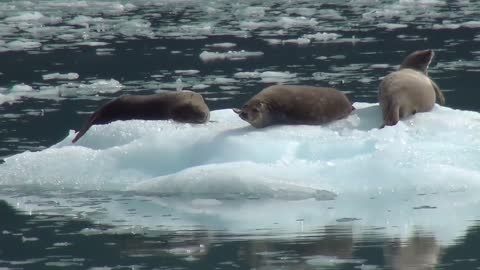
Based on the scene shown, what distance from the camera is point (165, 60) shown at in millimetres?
13570

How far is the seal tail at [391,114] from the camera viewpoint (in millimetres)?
7609

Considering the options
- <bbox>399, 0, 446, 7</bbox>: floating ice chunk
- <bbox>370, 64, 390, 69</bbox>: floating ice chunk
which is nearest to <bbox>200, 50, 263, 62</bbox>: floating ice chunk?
<bbox>370, 64, 390, 69</bbox>: floating ice chunk

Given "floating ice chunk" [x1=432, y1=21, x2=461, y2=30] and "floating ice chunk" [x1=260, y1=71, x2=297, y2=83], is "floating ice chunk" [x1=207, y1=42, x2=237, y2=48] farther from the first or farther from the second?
"floating ice chunk" [x1=432, y1=21, x2=461, y2=30]

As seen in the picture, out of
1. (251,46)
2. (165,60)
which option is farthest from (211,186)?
(251,46)

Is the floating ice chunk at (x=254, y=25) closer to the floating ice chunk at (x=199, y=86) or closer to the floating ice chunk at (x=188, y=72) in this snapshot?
the floating ice chunk at (x=188, y=72)

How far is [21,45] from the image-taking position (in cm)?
1474

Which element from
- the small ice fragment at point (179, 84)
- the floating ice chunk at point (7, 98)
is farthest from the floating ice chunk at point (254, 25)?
the floating ice chunk at point (7, 98)

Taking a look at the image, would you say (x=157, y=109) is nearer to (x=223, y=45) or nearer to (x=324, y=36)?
(x=223, y=45)

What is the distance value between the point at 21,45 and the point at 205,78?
3251mm

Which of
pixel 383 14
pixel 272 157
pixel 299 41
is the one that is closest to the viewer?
pixel 272 157

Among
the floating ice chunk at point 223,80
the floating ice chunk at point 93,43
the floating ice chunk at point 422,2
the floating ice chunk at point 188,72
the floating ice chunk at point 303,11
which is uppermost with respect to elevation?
the floating ice chunk at point 422,2

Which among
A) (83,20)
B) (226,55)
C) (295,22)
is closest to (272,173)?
(226,55)

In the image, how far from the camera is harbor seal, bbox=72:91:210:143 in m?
7.92

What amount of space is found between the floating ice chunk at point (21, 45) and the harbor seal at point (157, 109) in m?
6.44
